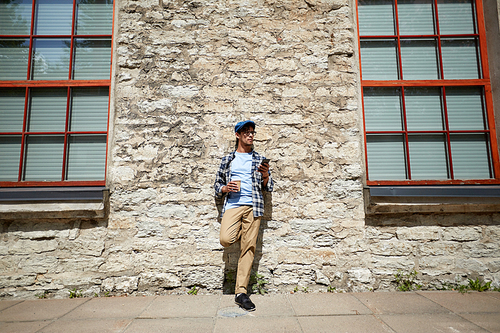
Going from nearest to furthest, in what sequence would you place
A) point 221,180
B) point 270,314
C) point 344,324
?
point 344,324
point 270,314
point 221,180

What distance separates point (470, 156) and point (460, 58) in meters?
1.30

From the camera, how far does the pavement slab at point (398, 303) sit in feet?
8.21

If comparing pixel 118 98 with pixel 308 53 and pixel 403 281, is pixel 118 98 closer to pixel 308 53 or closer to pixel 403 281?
pixel 308 53

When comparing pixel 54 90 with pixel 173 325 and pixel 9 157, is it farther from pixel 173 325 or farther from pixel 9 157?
pixel 173 325

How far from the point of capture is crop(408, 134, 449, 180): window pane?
336cm

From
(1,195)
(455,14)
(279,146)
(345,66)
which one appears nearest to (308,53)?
(345,66)

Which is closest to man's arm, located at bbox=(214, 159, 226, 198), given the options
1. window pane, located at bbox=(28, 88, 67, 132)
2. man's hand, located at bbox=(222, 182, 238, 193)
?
man's hand, located at bbox=(222, 182, 238, 193)

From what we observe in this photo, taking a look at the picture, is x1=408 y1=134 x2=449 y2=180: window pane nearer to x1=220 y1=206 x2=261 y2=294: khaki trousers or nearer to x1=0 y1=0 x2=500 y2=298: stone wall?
x1=0 y1=0 x2=500 y2=298: stone wall

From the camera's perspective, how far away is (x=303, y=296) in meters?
2.88

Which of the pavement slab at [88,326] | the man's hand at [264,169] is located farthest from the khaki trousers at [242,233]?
the pavement slab at [88,326]

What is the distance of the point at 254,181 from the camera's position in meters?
2.91

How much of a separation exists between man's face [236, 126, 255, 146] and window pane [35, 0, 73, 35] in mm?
2693

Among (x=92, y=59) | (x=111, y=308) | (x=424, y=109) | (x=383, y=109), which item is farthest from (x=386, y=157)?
(x=92, y=59)

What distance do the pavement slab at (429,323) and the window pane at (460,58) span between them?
9.40 feet
